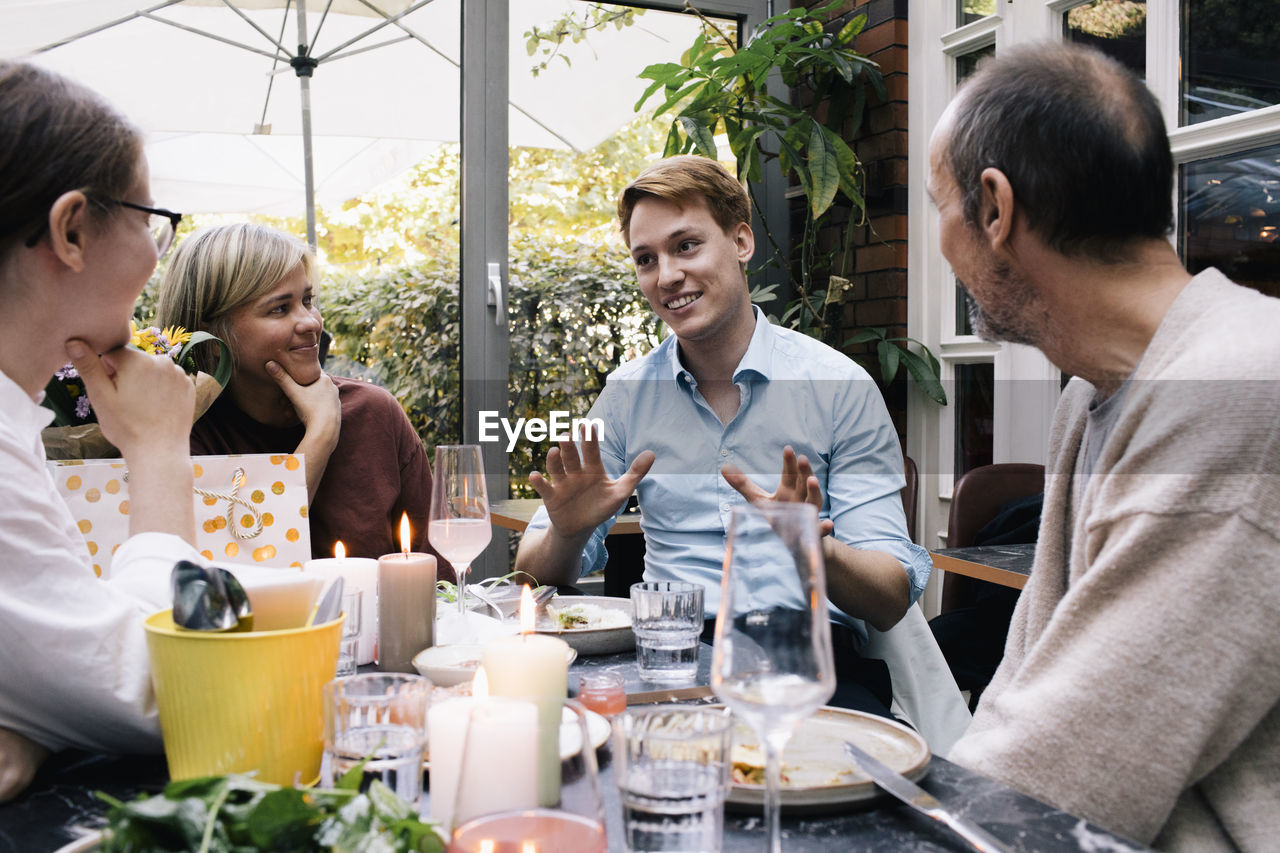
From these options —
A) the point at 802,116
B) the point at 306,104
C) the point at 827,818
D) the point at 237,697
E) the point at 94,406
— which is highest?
the point at 306,104

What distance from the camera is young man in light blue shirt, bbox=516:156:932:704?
1736mm

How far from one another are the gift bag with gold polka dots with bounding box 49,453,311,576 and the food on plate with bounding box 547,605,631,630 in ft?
1.26

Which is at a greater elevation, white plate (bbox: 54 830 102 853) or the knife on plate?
white plate (bbox: 54 830 102 853)

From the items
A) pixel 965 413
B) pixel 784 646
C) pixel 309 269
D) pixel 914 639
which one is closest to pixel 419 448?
pixel 309 269

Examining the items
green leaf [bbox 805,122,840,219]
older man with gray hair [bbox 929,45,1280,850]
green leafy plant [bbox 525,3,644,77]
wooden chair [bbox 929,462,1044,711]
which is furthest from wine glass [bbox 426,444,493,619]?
green leafy plant [bbox 525,3,644,77]

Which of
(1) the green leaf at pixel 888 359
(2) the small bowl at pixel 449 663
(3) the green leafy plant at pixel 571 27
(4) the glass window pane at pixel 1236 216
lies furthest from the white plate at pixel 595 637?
(3) the green leafy plant at pixel 571 27

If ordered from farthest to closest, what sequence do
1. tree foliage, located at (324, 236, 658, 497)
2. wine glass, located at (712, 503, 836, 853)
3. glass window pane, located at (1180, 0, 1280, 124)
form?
tree foliage, located at (324, 236, 658, 497), glass window pane, located at (1180, 0, 1280, 124), wine glass, located at (712, 503, 836, 853)

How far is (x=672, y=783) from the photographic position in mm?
663

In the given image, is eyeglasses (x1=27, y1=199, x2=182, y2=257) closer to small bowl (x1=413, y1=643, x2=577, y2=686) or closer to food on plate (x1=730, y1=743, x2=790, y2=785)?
small bowl (x1=413, y1=643, x2=577, y2=686)

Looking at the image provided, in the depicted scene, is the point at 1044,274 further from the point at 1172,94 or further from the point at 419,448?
the point at 1172,94

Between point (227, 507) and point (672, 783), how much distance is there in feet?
3.06

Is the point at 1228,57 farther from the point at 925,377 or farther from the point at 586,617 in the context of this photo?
the point at 586,617

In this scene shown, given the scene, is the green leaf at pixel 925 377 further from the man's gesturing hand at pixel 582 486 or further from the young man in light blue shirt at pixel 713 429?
the man's gesturing hand at pixel 582 486

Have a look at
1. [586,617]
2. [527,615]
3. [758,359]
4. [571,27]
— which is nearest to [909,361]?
[758,359]
